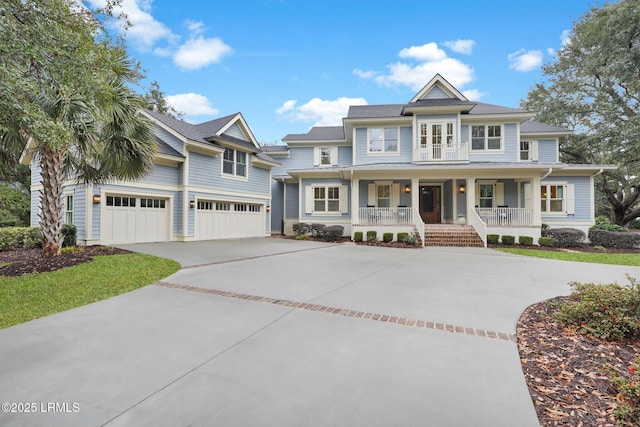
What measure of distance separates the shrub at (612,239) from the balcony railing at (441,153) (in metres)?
7.30

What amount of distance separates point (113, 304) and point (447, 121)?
53.8ft

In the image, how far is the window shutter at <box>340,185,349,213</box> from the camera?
17.5 metres

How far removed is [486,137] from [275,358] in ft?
57.2

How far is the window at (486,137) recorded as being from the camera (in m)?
16.1

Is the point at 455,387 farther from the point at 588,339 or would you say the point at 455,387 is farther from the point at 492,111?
the point at 492,111

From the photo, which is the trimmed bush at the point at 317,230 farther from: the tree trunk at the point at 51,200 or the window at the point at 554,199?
the window at the point at 554,199

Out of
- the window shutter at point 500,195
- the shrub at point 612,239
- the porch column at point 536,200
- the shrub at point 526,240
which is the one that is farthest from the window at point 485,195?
the shrub at point 612,239

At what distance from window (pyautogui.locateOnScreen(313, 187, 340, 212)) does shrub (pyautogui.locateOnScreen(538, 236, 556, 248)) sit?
10242mm

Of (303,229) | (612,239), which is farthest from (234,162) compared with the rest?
(612,239)

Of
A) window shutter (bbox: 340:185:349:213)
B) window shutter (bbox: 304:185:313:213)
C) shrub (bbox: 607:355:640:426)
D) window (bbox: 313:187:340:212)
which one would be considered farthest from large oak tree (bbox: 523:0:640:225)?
shrub (bbox: 607:355:640:426)

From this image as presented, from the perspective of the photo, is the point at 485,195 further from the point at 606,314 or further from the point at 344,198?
the point at 606,314

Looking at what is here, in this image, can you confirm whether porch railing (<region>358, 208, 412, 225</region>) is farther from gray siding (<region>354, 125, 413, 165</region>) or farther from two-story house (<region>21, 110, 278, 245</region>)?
two-story house (<region>21, 110, 278, 245</region>)

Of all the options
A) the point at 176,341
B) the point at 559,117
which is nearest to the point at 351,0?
the point at 176,341

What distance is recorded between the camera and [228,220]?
16188 millimetres
